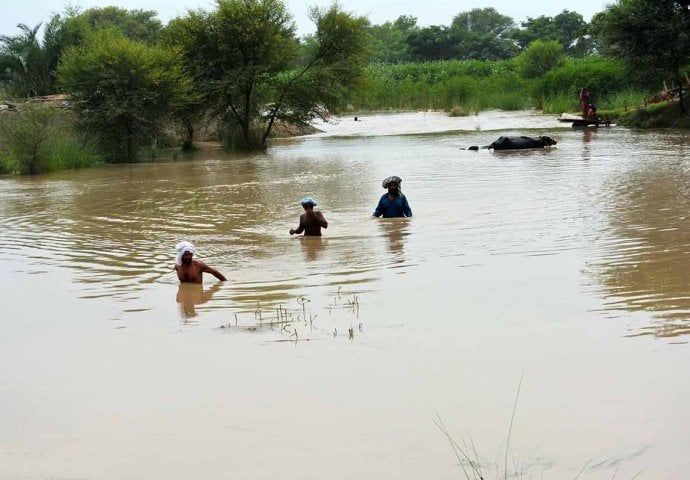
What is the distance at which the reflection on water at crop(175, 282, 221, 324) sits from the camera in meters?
8.23

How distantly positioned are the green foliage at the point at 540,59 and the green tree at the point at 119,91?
3631cm

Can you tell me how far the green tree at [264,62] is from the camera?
35625mm

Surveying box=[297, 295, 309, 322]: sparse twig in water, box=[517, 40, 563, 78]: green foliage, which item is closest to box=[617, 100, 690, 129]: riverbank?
box=[517, 40, 563, 78]: green foliage

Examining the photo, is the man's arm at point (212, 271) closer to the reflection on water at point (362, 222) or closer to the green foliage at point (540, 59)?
the reflection on water at point (362, 222)

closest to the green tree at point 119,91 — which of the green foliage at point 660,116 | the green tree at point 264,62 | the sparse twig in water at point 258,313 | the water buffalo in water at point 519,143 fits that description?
the green tree at point 264,62

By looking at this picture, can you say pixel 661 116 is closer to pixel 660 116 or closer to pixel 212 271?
pixel 660 116

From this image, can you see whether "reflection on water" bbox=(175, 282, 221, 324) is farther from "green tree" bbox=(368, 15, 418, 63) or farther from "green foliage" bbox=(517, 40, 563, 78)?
"green tree" bbox=(368, 15, 418, 63)

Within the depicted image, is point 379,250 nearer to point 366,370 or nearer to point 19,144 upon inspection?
point 366,370

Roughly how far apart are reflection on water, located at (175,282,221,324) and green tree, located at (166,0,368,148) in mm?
26941

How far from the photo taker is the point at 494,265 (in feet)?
32.4

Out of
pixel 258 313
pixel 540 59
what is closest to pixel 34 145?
pixel 258 313

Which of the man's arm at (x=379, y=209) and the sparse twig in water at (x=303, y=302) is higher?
the man's arm at (x=379, y=209)

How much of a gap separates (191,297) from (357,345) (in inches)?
110

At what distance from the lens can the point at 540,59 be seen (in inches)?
2458
